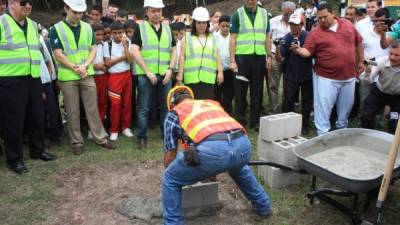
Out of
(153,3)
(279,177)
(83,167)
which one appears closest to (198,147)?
(279,177)

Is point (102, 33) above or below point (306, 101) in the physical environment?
above

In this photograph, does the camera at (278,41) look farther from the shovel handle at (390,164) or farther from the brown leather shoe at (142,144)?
the shovel handle at (390,164)

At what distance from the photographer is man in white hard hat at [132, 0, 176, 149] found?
5.84 m

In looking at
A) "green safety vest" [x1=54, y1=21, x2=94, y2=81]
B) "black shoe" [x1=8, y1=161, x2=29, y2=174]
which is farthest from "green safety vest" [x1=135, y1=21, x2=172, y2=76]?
"black shoe" [x1=8, y1=161, x2=29, y2=174]

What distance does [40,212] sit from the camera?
427cm

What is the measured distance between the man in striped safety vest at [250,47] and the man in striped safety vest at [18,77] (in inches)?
116

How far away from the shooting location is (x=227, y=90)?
291 inches

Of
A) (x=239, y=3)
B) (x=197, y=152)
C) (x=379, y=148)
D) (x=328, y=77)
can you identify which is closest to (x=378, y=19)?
(x=328, y=77)

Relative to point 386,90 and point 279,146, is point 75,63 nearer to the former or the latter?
point 279,146

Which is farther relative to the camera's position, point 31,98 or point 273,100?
point 273,100

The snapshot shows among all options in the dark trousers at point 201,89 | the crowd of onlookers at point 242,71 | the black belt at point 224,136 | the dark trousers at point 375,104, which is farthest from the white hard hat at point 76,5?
the dark trousers at point 375,104

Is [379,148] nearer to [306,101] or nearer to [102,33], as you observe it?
[306,101]

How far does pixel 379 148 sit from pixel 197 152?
223cm

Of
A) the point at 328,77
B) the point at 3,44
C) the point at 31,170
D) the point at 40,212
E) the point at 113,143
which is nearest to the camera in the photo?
the point at 40,212
